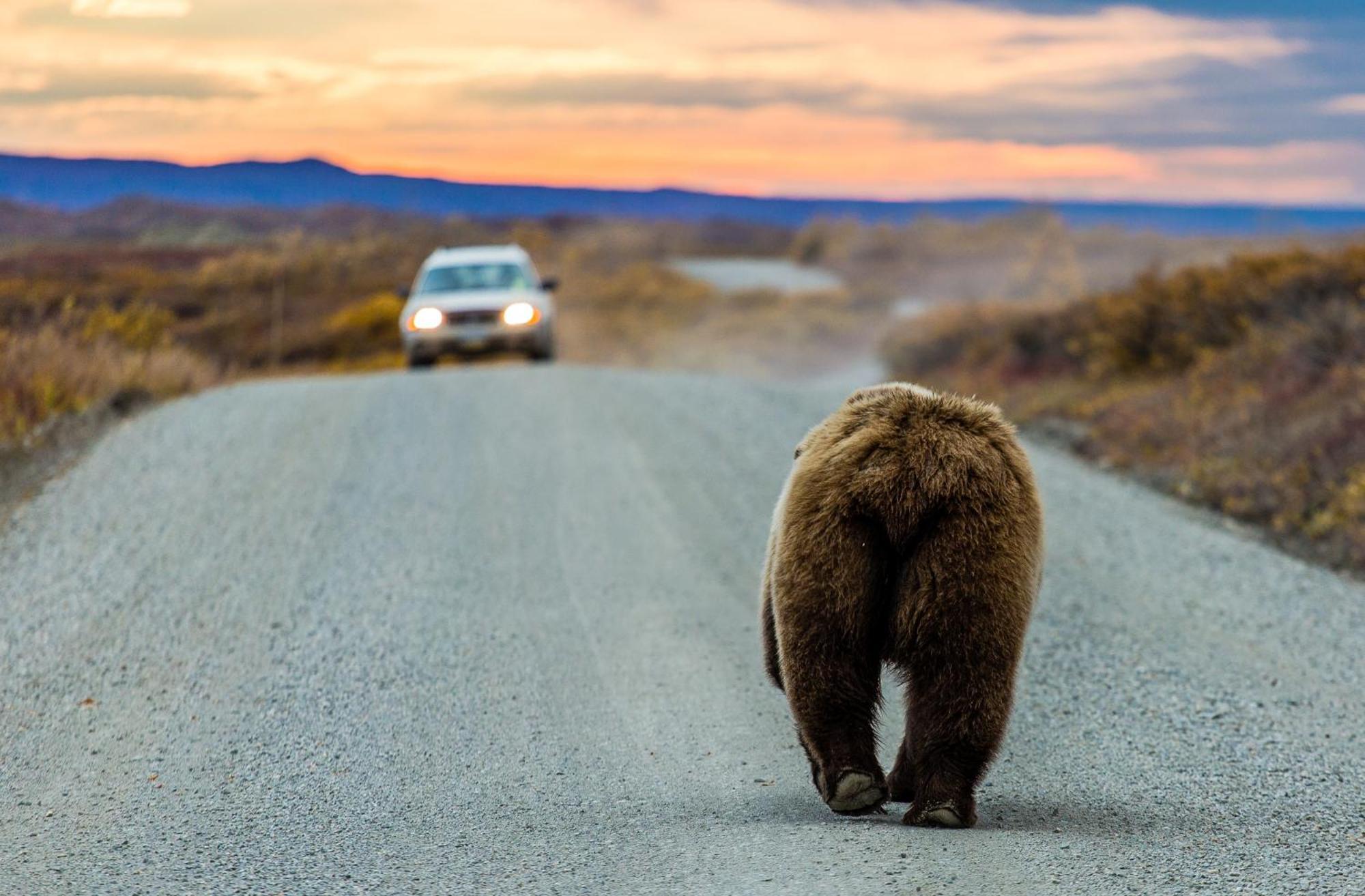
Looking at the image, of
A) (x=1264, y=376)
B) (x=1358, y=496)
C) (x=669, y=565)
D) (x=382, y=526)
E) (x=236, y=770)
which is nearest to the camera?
(x=236, y=770)

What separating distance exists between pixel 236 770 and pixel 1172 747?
14.1 feet

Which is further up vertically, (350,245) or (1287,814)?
(350,245)

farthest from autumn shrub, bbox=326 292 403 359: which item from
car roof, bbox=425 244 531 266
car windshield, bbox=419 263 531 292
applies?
car windshield, bbox=419 263 531 292

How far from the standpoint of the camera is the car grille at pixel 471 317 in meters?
19.2

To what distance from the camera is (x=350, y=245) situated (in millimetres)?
25672

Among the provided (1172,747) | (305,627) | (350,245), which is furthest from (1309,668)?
(350,245)

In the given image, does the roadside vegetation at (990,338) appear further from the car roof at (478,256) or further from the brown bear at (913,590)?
the brown bear at (913,590)

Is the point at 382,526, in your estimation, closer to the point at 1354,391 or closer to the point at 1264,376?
the point at 1354,391

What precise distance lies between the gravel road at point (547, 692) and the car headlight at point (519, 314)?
630cm

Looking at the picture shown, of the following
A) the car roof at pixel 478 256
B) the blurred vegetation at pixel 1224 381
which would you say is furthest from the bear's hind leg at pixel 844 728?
the car roof at pixel 478 256

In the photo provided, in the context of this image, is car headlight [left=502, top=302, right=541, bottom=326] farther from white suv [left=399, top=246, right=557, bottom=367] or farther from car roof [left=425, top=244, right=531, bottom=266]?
car roof [left=425, top=244, right=531, bottom=266]

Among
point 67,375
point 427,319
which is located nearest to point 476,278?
point 427,319

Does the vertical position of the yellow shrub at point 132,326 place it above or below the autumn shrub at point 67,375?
above

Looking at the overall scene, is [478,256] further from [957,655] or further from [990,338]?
[957,655]
